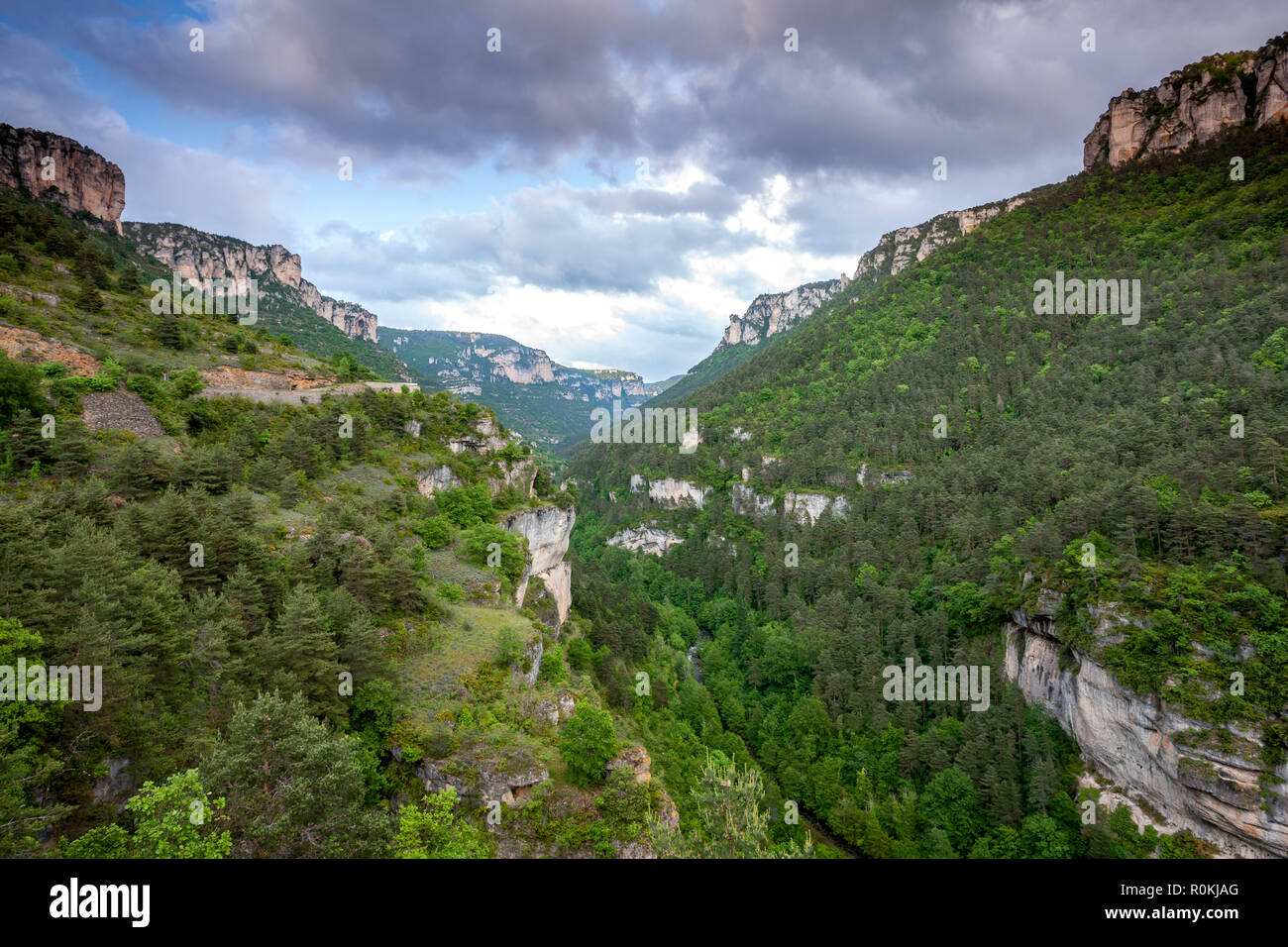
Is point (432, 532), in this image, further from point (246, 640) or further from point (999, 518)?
point (999, 518)

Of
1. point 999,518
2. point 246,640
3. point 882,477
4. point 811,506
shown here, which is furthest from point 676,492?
point 246,640

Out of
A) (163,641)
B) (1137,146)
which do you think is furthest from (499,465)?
(1137,146)

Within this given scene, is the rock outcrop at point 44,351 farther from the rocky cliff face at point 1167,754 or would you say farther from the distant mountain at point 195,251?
the rocky cliff face at point 1167,754

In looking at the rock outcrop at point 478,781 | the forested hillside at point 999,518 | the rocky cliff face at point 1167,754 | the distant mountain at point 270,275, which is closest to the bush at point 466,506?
the forested hillside at point 999,518

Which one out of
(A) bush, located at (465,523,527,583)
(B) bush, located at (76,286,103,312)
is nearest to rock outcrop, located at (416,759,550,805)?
(A) bush, located at (465,523,527,583)

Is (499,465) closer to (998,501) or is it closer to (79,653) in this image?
(79,653)

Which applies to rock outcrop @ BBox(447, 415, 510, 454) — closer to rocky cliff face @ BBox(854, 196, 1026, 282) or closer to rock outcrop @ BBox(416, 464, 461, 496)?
rock outcrop @ BBox(416, 464, 461, 496)
